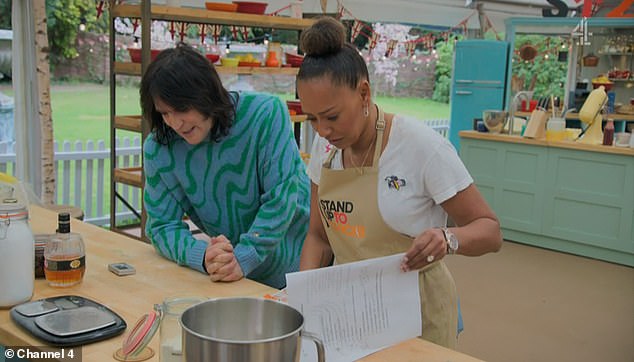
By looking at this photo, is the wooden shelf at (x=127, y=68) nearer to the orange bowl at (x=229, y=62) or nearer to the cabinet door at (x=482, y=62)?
the orange bowl at (x=229, y=62)

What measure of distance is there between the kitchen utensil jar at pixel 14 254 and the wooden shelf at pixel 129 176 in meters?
3.18

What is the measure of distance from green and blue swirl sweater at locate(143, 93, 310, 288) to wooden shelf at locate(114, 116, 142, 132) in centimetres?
284

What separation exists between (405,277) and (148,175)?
903mm

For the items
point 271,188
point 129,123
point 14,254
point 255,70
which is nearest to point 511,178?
point 255,70

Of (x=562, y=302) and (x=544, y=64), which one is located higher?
(x=544, y=64)

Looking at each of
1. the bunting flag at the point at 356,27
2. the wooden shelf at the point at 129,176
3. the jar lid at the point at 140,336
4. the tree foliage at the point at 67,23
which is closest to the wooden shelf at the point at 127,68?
the wooden shelf at the point at 129,176

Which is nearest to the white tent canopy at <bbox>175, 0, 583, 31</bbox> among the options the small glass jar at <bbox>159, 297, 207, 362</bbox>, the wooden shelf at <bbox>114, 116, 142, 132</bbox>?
the wooden shelf at <bbox>114, 116, 142, 132</bbox>

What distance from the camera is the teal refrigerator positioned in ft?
33.2

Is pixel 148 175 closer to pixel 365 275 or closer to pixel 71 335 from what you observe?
pixel 71 335

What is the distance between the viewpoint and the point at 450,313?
6.06 feet

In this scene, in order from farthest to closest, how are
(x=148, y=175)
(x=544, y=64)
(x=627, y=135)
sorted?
(x=544, y=64) → (x=627, y=135) → (x=148, y=175)

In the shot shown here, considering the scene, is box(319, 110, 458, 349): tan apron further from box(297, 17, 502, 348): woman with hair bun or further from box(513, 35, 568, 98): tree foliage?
box(513, 35, 568, 98): tree foliage

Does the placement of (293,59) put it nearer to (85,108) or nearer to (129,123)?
(129,123)

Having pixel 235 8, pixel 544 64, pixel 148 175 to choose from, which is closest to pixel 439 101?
pixel 544 64
